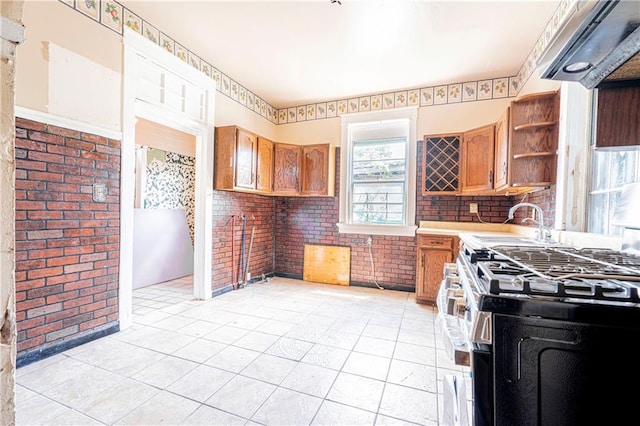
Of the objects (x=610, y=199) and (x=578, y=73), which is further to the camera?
(x=610, y=199)

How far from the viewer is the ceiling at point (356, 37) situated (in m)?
2.43

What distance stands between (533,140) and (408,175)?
168cm

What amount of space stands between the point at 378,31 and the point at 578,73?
6.66ft

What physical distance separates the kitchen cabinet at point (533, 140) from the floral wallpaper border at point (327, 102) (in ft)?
1.90

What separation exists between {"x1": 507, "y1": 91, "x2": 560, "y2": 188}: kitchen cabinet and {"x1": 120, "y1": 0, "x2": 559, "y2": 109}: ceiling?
0.77m

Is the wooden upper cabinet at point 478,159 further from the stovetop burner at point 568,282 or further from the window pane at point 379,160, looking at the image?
the stovetop burner at point 568,282

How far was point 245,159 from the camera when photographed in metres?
3.70

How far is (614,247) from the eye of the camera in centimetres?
161

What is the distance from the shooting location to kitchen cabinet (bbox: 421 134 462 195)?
360 centimetres

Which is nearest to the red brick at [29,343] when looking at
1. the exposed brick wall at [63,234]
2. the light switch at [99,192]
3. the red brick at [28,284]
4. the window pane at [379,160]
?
the exposed brick wall at [63,234]

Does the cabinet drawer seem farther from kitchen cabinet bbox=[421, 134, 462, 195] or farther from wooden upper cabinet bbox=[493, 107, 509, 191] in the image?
wooden upper cabinet bbox=[493, 107, 509, 191]

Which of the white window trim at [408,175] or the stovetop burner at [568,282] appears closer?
the stovetop burner at [568,282]

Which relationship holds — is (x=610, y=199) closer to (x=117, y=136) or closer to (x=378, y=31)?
(x=378, y=31)

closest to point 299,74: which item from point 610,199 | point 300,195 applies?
point 300,195
